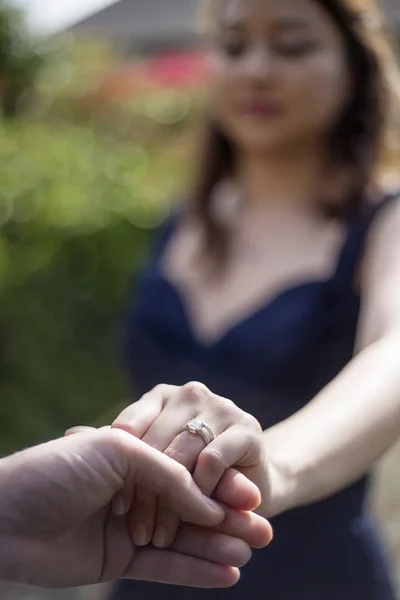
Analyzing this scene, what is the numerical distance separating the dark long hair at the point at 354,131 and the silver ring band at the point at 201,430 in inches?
36.4

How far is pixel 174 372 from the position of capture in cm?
179

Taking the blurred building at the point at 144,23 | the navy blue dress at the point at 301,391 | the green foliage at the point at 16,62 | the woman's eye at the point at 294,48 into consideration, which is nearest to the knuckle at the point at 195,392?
the navy blue dress at the point at 301,391

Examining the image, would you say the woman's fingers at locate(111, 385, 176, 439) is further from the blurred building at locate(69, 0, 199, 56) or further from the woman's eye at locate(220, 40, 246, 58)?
the blurred building at locate(69, 0, 199, 56)

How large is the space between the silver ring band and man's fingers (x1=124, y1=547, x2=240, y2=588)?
0.47 ft

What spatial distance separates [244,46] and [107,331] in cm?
233

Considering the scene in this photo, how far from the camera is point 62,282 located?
3754mm

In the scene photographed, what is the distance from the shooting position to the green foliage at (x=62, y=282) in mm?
3568

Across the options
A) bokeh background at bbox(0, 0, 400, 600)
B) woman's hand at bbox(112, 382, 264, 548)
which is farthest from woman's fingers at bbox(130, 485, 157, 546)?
bokeh background at bbox(0, 0, 400, 600)

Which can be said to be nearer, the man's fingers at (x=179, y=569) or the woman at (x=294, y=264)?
the man's fingers at (x=179, y=569)

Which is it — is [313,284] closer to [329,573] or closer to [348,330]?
[348,330]

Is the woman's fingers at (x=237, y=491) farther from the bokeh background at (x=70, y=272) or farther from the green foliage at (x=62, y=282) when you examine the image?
the green foliage at (x=62, y=282)

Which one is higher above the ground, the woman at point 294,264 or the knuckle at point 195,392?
the woman at point 294,264

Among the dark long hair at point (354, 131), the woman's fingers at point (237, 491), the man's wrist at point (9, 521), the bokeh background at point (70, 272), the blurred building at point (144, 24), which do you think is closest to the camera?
the man's wrist at point (9, 521)

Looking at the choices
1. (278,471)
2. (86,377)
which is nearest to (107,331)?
(86,377)
